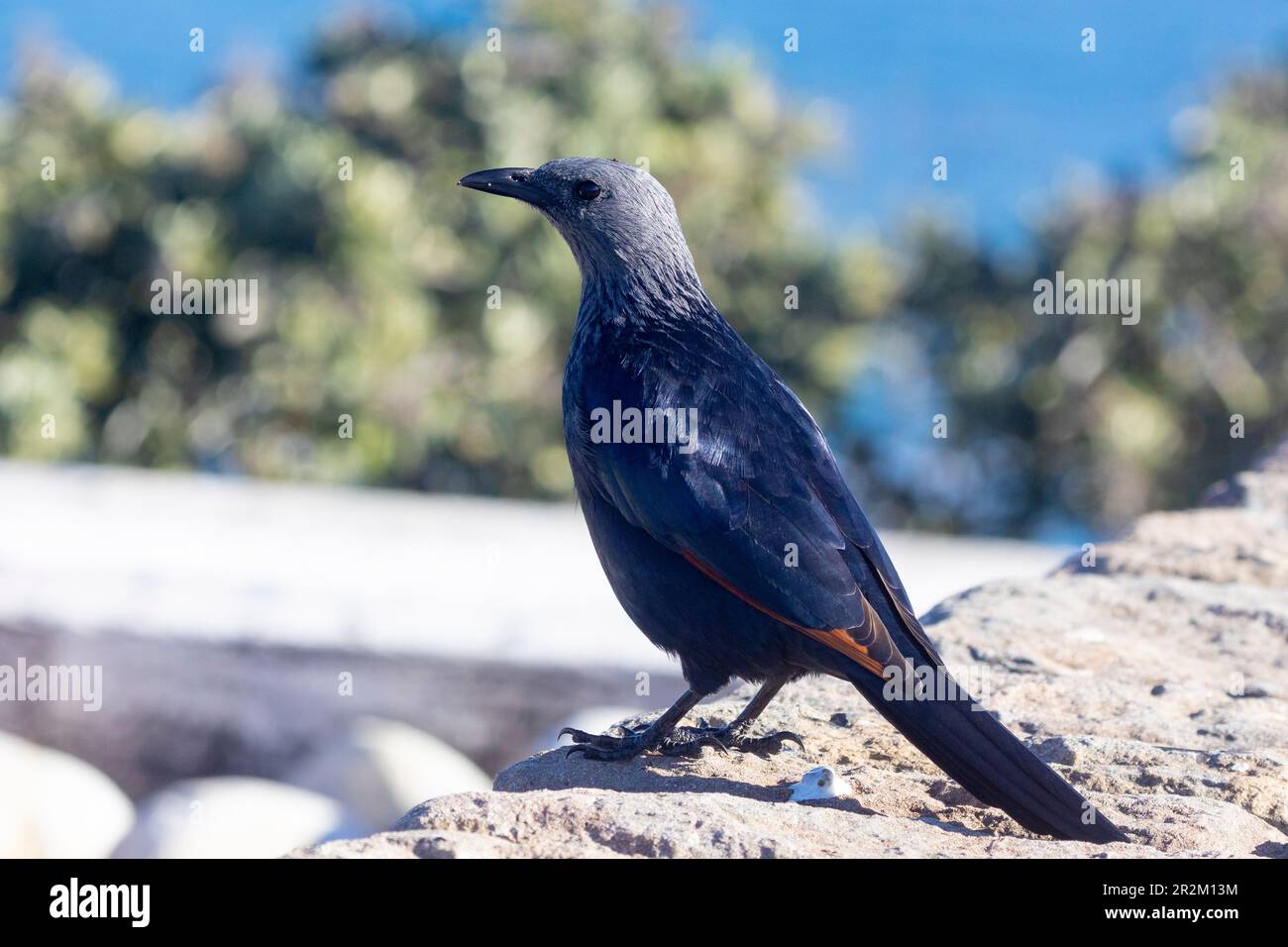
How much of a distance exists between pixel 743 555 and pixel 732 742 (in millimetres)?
509

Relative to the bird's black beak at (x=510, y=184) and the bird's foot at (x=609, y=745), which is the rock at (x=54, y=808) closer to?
the bird's foot at (x=609, y=745)

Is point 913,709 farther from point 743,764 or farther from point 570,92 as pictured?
point 570,92

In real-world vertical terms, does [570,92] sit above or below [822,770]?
above

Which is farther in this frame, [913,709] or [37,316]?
[37,316]

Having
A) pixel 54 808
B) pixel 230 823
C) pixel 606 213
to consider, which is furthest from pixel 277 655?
pixel 606 213

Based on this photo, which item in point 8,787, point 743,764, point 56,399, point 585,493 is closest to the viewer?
point 743,764

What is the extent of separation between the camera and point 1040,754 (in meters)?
3.29

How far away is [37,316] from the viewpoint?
33.6ft

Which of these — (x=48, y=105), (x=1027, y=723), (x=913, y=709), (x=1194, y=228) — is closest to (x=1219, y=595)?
(x=1027, y=723)

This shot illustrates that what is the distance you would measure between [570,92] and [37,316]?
4282 mm

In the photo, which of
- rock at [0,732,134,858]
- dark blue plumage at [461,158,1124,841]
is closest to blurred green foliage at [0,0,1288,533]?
rock at [0,732,134,858]

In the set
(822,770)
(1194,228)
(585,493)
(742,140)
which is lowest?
(822,770)

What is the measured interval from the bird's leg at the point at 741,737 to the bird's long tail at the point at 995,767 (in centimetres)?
46
